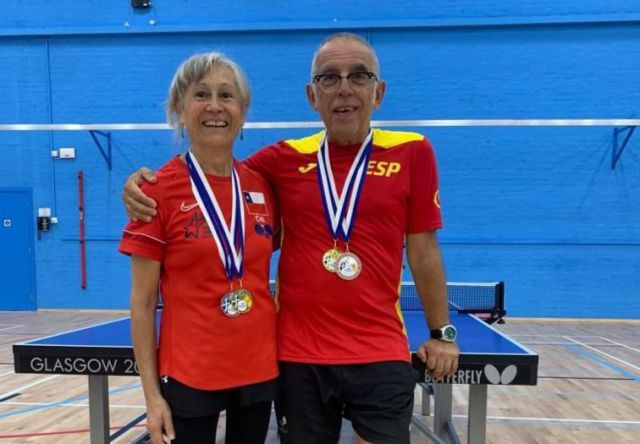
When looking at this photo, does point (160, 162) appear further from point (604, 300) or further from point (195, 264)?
point (604, 300)

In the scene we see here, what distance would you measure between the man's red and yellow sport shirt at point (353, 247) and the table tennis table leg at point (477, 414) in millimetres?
894

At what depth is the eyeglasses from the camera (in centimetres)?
160

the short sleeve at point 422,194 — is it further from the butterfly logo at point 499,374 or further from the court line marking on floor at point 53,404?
the court line marking on floor at point 53,404

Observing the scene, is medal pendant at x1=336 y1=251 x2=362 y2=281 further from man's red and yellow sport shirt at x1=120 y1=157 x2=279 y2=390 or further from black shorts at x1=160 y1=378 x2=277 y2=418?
black shorts at x1=160 y1=378 x2=277 y2=418

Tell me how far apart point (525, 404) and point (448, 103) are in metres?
5.80

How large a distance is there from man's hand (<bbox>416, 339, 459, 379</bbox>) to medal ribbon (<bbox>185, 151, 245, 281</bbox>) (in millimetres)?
821

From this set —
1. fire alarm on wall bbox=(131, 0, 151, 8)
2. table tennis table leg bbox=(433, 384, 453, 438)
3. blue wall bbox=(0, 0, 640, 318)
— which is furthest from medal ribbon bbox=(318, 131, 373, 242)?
fire alarm on wall bbox=(131, 0, 151, 8)

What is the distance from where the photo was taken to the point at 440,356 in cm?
173

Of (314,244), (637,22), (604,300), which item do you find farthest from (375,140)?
(637,22)

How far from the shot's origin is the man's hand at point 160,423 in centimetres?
139

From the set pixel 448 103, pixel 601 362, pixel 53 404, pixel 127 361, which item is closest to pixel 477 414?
pixel 127 361

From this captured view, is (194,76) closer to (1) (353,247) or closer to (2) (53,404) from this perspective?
(1) (353,247)

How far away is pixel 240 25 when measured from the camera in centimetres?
857

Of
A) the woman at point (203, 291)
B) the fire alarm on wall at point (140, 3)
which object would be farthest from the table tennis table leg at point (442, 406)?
the fire alarm on wall at point (140, 3)
